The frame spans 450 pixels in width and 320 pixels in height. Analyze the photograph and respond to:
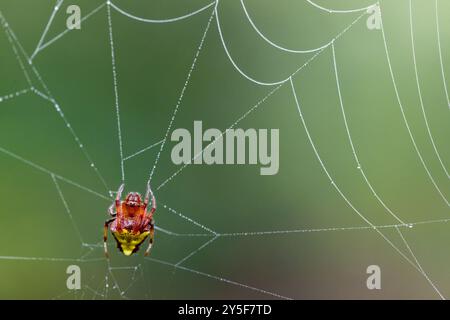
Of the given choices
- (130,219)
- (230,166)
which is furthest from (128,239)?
(230,166)

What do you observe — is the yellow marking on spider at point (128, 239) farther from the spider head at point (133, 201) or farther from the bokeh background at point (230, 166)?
the bokeh background at point (230, 166)

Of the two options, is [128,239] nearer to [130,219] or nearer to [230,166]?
[130,219]

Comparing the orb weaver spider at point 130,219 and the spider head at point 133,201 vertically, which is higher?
the spider head at point 133,201

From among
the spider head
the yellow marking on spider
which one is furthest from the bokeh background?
the spider head

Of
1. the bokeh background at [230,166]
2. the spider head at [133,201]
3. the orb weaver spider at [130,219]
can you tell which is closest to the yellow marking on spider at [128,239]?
the orb weaver spider at [130,219]

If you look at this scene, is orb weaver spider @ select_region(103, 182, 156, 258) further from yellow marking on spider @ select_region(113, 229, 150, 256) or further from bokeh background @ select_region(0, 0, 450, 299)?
bokeh background @ select_region(0, 0, 450, 299)

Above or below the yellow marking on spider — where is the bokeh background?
above

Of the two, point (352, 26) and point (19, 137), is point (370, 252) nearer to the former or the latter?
point (352, 26)
